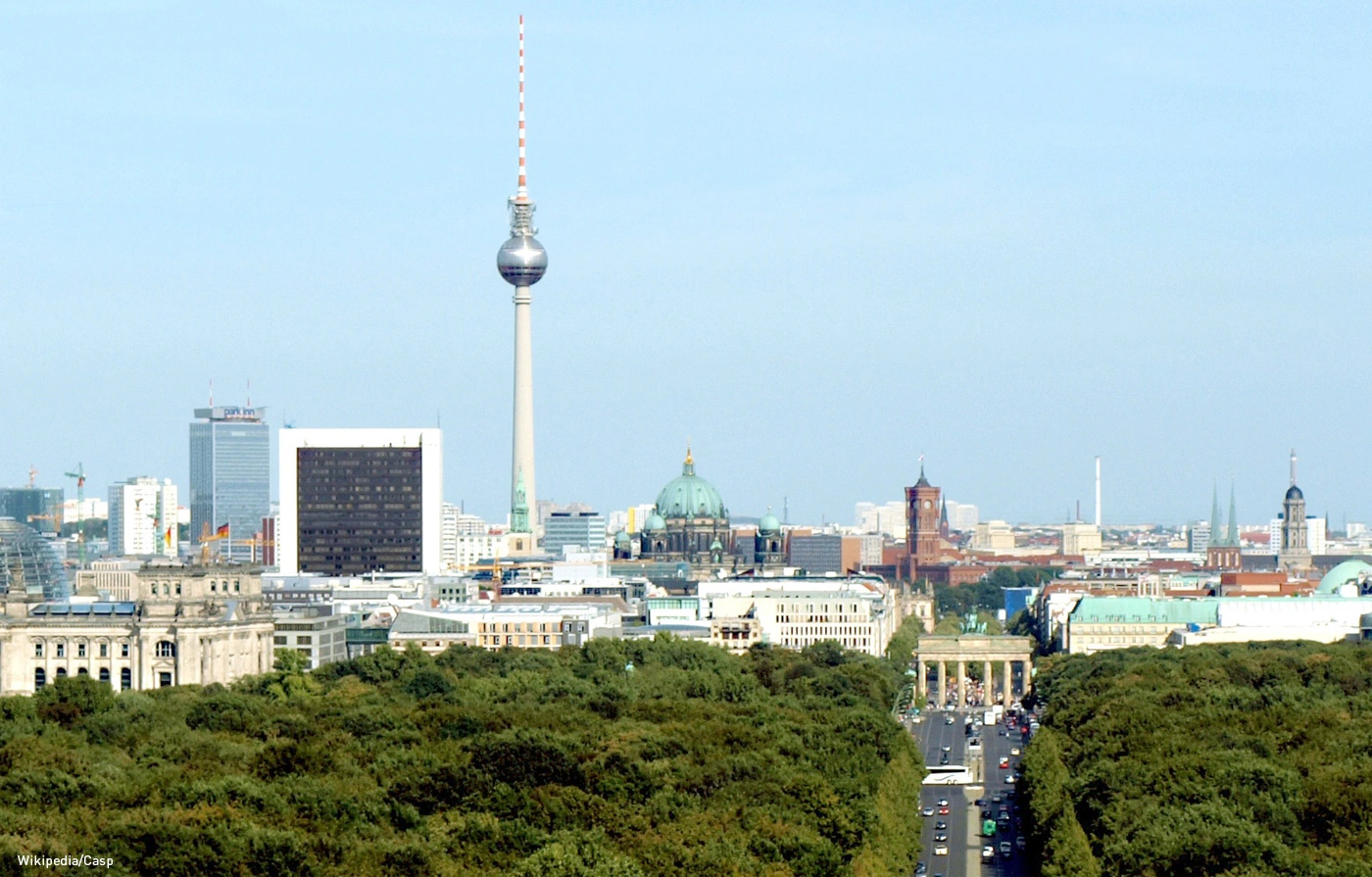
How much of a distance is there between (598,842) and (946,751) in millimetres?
79758

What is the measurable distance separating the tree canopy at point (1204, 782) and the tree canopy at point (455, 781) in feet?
19.8

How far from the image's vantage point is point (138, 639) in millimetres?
179500

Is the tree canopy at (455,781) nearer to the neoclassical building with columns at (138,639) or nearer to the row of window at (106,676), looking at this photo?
the neoclassical building with columns at (138,639)

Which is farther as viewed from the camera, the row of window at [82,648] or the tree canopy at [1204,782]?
the row of window at [82,648]

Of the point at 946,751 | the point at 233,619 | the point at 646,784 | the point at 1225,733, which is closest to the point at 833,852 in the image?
the point at 646,784

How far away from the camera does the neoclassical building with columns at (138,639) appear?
586ft

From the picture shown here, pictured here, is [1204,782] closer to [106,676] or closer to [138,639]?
[138,639]

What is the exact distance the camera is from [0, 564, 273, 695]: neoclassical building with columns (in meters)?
179

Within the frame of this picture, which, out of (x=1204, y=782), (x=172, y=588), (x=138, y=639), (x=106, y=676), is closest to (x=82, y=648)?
(x=106, y=676)

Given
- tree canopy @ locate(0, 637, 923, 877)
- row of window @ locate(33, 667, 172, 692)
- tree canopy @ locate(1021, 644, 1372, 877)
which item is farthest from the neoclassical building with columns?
tree canopy @ locate(1021, 644, 1372, 877)

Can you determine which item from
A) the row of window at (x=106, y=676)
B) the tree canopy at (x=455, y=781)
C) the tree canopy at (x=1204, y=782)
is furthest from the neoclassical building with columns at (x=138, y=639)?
the tree canopy at (x=1204, y=782)

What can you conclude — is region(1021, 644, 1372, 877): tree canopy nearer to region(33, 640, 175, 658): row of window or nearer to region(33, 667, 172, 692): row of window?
region(33, 667, 172, 692): row of window

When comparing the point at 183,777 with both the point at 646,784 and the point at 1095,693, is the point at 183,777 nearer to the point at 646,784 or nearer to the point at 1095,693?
the point at 646,784

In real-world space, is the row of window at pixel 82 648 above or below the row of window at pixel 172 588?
below
